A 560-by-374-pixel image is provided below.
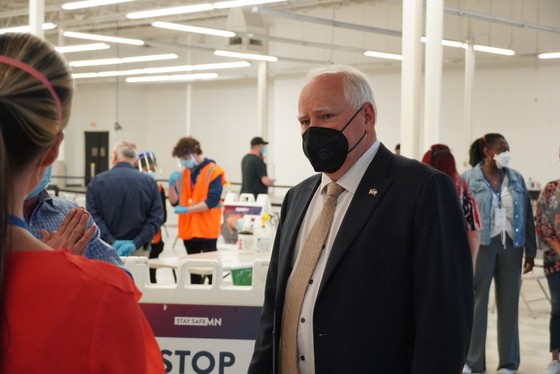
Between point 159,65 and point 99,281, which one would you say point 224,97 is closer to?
point 159,65

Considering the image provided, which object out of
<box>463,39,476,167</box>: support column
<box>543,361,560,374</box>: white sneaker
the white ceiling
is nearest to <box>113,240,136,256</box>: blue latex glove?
<box>543,361,560,374</box>: white sneaker

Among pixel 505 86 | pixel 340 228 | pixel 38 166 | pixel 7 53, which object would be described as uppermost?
pixel 505 86

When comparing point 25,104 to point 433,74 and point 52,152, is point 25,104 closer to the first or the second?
point 52,152

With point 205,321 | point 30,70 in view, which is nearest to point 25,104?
point 30,70

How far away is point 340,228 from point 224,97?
71.7ft

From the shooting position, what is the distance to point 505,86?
1780 cm

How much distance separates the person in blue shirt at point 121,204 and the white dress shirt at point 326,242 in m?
3.65

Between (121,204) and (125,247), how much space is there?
1.36ft

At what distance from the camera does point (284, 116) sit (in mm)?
21438

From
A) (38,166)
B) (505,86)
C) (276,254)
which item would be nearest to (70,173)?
(505,86)

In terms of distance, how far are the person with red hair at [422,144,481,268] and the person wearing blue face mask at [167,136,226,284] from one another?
2.71 meters

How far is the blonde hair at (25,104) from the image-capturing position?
37.9 inches

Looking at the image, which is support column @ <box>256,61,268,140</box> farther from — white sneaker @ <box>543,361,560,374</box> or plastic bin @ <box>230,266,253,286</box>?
white sneaker @ <box>543,361,560,374</box>

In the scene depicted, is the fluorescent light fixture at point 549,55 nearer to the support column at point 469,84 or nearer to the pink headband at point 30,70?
the support column at point 469,84
